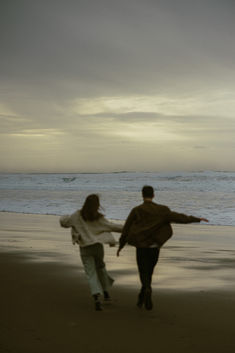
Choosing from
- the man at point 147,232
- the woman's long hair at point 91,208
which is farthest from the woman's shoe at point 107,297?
the woman's long hair at point 91,208

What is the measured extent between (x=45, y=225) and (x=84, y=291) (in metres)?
8.77

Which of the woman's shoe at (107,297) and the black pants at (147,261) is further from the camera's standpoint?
A: the woman's shoe at (107,297)

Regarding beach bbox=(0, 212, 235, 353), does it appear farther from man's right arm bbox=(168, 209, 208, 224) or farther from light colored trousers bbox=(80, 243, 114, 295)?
man's right arm bbox=(168, 209, 208, 224)

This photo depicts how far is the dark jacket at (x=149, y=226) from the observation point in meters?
5.64

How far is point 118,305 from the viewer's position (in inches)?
238

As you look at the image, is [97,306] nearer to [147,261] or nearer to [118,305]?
[118,305]

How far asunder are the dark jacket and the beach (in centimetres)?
86

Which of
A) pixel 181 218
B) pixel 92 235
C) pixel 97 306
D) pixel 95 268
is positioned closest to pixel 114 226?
pixel 92 235

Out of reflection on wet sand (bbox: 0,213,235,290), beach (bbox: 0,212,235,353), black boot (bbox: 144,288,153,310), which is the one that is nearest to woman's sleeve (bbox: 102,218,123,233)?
black boot (bbox: 144,288,153,310)

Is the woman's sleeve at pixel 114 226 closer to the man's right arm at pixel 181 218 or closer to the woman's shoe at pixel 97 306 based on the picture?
the man's right arm at pixel 181 218

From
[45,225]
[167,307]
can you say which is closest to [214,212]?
[45,225]

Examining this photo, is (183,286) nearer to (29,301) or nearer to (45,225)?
(29,301)

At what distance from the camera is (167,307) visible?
5902 mm

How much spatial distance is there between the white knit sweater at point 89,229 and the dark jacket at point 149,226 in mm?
212
